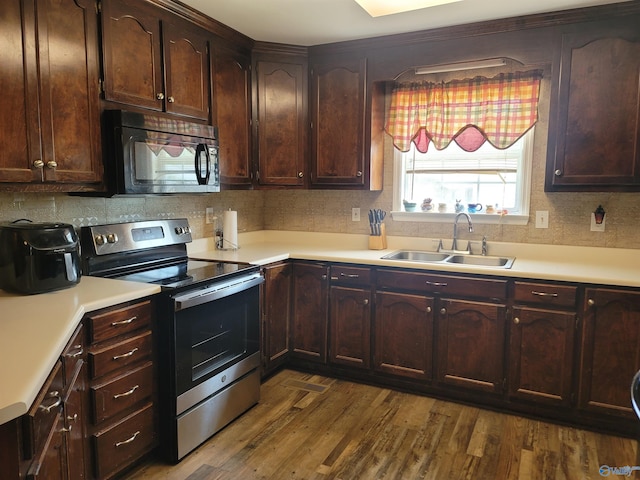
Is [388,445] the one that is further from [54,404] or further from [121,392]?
[54,404]

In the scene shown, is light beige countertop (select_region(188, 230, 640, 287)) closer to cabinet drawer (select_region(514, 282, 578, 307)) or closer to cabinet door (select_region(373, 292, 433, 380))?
cabinet drawer (select_region(514, 282, 578, 307))

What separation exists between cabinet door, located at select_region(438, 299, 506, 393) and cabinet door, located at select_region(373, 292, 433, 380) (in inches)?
3.2

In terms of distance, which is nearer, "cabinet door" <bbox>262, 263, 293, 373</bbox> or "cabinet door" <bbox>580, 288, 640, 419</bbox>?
"cabinet door" <bbox>580, 288, 640, 419</bbox>

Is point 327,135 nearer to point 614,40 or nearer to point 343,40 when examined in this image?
point 343,40

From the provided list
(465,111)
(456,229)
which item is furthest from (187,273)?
(465,111)

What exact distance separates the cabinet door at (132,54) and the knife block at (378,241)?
175cm

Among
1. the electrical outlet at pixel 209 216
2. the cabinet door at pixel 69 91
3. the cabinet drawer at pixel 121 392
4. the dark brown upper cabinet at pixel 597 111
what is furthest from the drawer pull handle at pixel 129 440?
the dark brown upper cabinet at pixel 597 111

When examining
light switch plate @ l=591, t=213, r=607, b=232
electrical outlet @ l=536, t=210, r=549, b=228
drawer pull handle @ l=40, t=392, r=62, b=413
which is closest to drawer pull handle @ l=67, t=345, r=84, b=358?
drawer pull handle @ l=40, t=392, r=62, b=413

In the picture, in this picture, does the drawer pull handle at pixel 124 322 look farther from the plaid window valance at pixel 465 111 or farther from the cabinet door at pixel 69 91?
the plaid window valance at pixel 465 111

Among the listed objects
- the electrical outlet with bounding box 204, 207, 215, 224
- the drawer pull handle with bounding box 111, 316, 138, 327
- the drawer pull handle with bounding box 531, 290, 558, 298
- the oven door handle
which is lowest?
the drawer pull handle with bounding box 111, 316, 138, 327

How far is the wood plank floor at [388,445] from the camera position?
7.39 ft

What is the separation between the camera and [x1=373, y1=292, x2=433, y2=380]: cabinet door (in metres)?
2.96

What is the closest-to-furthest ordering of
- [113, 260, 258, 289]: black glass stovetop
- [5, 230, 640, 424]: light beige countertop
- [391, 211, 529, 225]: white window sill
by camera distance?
[5, 230, 640, 424]: light beige countertop < [113, 260, 258, 289]: black glass stovetop < [391, 211, 529, 225]: white window sill

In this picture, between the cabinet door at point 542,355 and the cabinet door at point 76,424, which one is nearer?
the cabinet door at point 76,424
